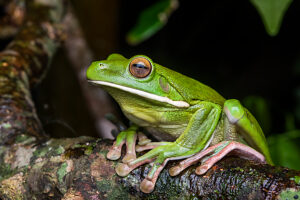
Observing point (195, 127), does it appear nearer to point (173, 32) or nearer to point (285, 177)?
point (285, 177)

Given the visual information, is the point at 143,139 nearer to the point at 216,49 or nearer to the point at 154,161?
the point at 154,161

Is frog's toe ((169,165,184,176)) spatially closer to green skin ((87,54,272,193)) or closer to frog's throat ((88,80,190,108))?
green skin ((87,54,272,193))

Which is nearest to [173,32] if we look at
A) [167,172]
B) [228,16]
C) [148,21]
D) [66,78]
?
[228,16]

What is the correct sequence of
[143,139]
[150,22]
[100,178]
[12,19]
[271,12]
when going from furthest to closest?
[12,19] < [150,22] < [271,12] < [143,139] < [100,178]

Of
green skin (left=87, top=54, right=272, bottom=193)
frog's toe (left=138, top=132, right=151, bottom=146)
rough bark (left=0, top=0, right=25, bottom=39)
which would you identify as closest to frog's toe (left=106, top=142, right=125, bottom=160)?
green skin (left=87, top=54, right=272, bottom=193)

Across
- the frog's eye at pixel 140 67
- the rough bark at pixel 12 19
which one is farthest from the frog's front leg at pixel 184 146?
the rough bark at pixel 12 19

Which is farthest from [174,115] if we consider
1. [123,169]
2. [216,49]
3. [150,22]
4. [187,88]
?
[216,49]
